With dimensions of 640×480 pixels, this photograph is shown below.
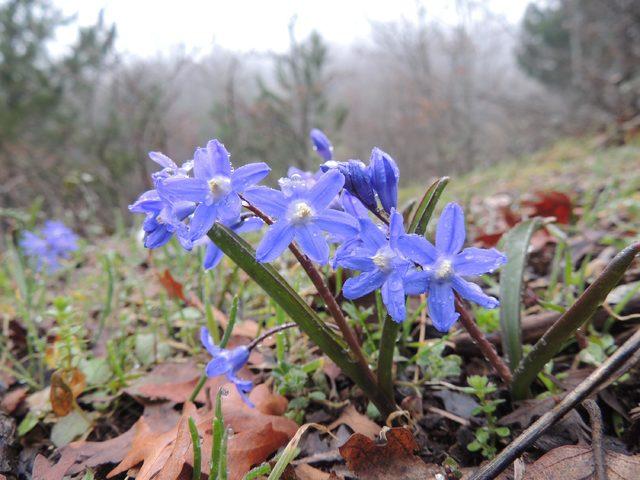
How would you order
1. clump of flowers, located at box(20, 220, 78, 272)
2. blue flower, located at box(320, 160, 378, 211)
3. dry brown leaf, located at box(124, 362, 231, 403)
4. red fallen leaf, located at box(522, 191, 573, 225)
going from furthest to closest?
clump of flowers, located at box(20, 220, 78, 272) → red fallen leaf, located at box(522, 191, 573, 225) → dry brown leaf, located at box(124, 362, 231, 403) → blue flower, located at box(320, 160, 378, 211)

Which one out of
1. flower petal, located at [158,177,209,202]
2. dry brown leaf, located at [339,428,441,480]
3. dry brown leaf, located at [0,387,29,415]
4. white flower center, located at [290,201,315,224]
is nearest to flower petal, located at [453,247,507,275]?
white flower center, located at [290,201,315,224]

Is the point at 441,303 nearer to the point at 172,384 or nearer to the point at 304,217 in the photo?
the point at 304,217

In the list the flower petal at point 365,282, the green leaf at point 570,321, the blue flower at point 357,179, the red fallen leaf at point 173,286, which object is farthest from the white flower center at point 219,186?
the red fallen leaf at point 173,286

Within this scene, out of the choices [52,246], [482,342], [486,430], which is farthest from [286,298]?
[52,246]

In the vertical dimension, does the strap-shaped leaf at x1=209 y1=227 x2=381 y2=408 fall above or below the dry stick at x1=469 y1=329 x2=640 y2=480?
above

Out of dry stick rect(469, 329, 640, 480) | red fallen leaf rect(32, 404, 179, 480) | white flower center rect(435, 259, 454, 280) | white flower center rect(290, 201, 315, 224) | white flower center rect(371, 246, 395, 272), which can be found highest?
white flower center rect(290, 201, 315, 224)

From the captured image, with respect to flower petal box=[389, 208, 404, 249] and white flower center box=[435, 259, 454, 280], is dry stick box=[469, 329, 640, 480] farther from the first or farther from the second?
flower petal box=[389, 208, 404, 249]
